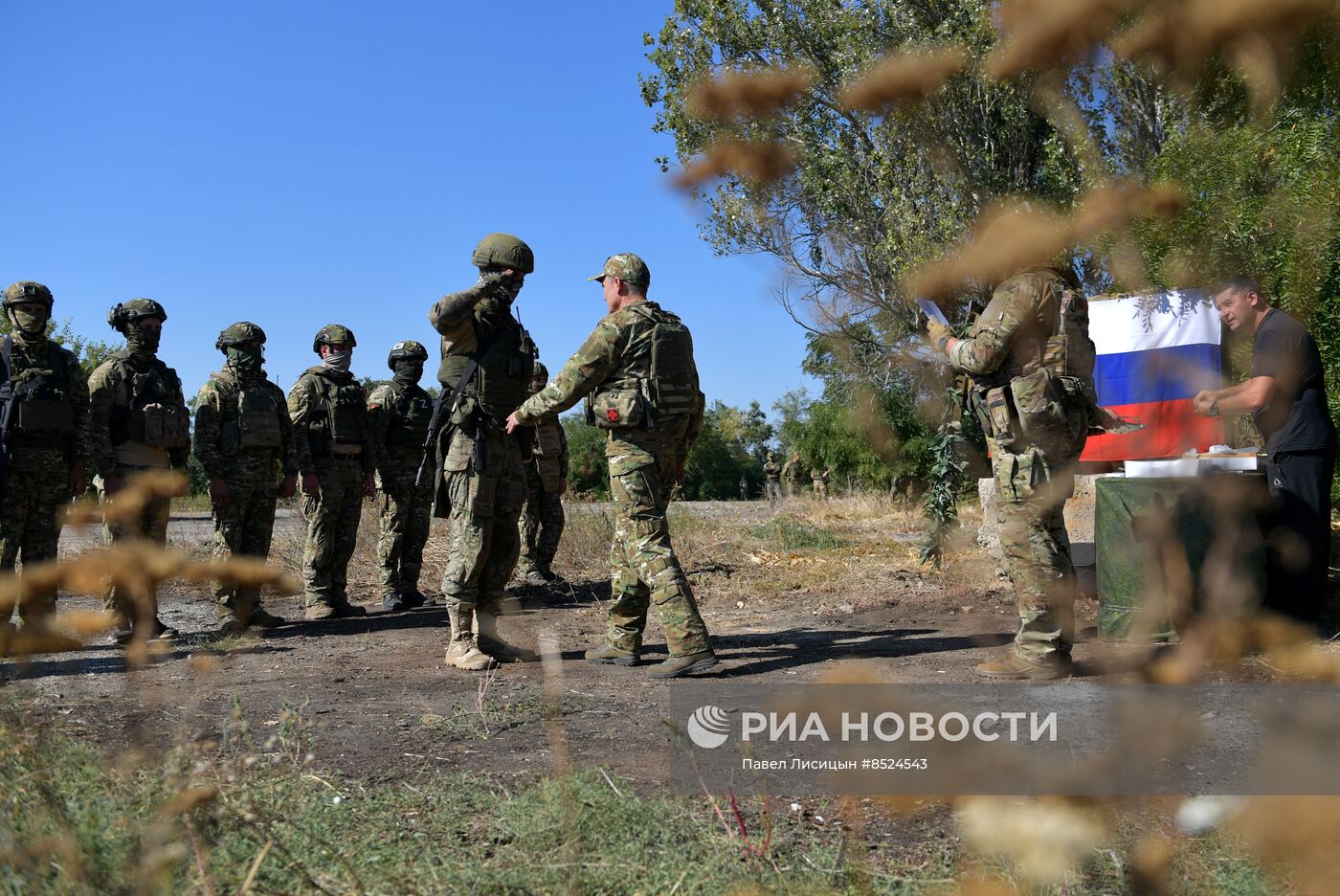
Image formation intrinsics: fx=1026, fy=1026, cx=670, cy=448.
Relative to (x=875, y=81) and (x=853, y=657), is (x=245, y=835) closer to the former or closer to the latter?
(x=853, y=657)

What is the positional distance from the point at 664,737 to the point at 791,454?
26.6m

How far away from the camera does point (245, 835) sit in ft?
8.48

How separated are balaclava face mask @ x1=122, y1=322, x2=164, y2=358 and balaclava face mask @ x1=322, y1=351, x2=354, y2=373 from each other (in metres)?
1.69

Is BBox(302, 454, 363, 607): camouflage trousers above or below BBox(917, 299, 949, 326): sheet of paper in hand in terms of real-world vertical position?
below

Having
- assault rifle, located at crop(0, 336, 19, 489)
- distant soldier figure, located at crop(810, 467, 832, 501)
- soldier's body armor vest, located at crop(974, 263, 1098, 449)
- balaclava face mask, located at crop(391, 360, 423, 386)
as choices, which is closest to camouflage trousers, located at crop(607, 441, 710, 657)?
soldier's body armor vest, located at crop(974, 263, 1098, 449)

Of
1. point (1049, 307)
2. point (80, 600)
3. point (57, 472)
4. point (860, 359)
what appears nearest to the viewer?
point (1049, 307)

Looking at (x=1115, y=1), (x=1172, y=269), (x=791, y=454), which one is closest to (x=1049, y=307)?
(x=1172, y=269)

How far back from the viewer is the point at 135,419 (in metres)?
6.72

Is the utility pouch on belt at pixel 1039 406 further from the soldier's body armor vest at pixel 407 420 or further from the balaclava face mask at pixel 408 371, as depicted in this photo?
the balaclava face mask at pixel 408 371

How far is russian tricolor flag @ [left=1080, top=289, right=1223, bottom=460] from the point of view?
9.16 metres

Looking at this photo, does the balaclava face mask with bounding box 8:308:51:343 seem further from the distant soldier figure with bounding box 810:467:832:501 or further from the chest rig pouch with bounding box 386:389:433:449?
the distant soldier figure with bounding box 810:467:832:501

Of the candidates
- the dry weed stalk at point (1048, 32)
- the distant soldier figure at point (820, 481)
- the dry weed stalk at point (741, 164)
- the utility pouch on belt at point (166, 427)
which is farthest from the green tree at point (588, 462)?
the utility pouch on belt at point (166, 427)

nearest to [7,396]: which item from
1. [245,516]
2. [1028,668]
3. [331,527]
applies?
[245,516]

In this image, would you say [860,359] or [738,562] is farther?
[860,359]
